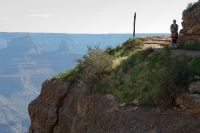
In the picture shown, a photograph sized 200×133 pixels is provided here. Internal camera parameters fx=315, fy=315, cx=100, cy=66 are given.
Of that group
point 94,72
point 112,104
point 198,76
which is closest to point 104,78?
point 94,72

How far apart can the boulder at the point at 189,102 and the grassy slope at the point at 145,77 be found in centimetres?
27

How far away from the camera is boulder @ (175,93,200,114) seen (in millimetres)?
9445

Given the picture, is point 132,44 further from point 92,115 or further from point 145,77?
point 92,115

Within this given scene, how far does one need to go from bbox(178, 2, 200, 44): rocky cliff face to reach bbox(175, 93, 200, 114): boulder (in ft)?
23.0

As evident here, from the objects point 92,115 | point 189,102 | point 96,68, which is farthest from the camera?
point 96,68

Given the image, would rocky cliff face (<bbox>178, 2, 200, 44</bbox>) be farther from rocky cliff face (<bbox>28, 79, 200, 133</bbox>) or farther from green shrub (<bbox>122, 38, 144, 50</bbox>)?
rocky cliff face (<bbox>28, 79, 200, 133</bbox>)

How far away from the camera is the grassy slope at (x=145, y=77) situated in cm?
1016

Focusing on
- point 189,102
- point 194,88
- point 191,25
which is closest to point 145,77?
point 194,88

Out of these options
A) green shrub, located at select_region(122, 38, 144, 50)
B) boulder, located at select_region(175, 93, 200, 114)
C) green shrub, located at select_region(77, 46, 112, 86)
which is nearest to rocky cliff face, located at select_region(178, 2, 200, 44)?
green shrub, located at select_region(122, 38, 144, 50)

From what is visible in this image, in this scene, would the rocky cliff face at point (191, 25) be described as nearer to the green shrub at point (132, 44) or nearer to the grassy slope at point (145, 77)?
the grassy slope at point (145, 77)

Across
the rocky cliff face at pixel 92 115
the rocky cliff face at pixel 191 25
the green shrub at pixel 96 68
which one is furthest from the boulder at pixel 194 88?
the rocky cliff face at pixel 191 25

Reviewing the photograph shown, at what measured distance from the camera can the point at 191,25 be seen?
55.4 feet

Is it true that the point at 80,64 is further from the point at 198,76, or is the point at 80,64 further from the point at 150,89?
the point at 198,76

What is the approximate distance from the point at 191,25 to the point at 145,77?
6.02 metres
